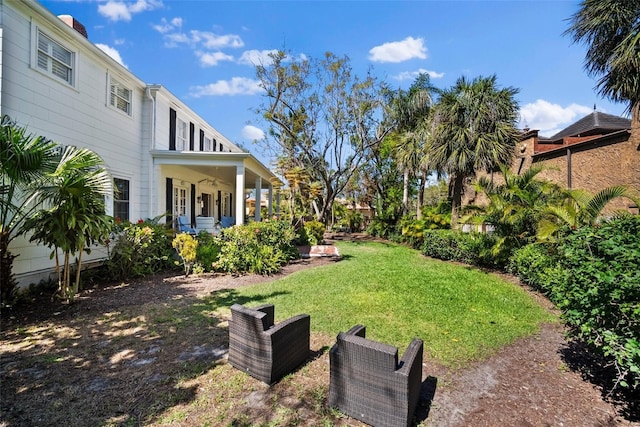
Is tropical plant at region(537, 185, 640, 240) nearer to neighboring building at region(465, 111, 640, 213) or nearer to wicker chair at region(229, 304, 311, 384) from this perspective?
neighboring building at region(465, 111, 640, 213)

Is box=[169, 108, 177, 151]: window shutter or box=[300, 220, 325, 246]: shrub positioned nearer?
box=[169, 108, 177, 151]: window shutter

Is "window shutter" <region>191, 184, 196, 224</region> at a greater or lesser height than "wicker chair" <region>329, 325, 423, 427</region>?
greater

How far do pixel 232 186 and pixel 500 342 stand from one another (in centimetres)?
1942

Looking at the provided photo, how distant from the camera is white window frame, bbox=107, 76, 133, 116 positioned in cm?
929

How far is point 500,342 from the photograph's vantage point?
447cm

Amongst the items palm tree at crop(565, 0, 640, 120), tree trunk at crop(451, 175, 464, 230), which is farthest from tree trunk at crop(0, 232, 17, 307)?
palm tree at crop(565, 0, 640, 120)

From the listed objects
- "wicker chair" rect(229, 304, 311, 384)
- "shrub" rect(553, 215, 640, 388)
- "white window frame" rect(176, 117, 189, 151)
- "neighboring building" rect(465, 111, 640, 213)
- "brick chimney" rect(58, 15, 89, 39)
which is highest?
"brick chimney" rect(58, 15, 89, 39)

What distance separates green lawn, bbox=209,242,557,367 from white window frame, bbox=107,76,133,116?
717 cm

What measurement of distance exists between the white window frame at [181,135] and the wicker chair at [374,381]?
11.9m

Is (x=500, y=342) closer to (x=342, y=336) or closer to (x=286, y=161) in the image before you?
(x=342, y=336)

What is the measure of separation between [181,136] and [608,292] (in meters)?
Result: 13.7

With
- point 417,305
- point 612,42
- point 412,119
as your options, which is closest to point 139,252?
point 417,305

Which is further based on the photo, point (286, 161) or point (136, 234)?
point (286, 161)

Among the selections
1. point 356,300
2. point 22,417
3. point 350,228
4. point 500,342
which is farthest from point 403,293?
point 350,228
